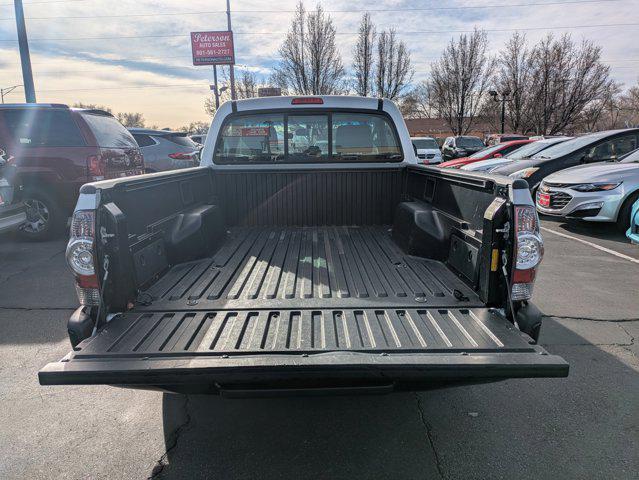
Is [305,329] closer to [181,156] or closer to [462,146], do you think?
[181,156]

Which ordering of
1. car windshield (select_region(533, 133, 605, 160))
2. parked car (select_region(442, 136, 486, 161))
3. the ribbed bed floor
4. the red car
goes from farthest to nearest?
parked car (select_region(442, 136, 486, 161))
the red car
car windshield (select_region(533, 133, 605, 160))
the ribbed bed floor

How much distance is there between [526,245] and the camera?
228 cm

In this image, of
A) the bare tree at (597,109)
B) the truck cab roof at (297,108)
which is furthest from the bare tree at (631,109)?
the truck cab roof at (297,108)

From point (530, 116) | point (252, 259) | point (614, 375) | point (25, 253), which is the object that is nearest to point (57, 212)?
point (25, 253)

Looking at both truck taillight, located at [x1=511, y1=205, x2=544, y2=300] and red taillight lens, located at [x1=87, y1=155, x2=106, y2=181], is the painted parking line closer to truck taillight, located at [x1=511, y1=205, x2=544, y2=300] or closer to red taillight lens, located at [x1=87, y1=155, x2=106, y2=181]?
truck taillight, located at [x1=511, y1=205, x2=544, y2=300]

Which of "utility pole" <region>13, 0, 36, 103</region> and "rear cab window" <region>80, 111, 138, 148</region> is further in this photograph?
"utility pole" <region>13, 0, 36, 103</region>

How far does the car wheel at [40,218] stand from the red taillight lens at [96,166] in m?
0.91

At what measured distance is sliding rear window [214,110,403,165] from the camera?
14.8 feet

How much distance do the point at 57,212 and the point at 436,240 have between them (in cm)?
687

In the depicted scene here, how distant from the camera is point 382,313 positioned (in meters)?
2.41

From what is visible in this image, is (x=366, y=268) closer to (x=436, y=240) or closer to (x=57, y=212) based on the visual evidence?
(x=436, y=240)

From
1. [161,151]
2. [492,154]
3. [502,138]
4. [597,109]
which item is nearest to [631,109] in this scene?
[597,109]

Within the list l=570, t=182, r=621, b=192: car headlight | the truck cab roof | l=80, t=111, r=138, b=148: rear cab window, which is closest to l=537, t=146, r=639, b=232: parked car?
l=570, t=182, r=621, b=192: car headlight

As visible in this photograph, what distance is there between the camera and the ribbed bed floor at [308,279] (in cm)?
258
